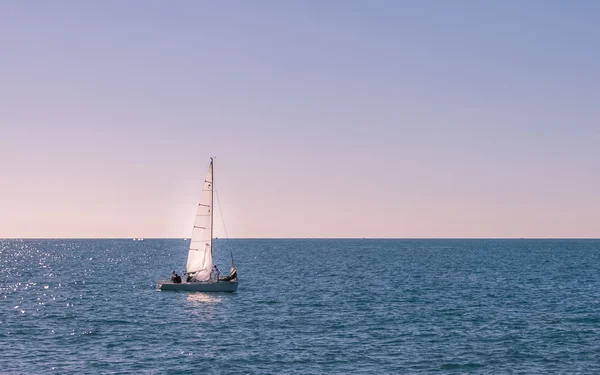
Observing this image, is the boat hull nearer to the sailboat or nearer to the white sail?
the sailboat

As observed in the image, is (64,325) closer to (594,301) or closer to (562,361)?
(562,361)

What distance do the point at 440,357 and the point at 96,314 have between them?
35580 millimetres

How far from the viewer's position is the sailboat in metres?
85.5

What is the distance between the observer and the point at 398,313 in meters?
68.4

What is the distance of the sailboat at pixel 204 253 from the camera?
8550 cm

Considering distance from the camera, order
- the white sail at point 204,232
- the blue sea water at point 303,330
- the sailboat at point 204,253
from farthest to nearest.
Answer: the white sail at point 204,232 < the sailboat at point 204,253 < the blue sea water at point 303,330

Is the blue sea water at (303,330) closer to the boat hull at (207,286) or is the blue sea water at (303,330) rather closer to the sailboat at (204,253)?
the boat hull at (207,286)

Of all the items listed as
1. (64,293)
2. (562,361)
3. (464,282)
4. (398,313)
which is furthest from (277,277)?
(562,361)

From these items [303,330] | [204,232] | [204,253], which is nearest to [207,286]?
[204,253]

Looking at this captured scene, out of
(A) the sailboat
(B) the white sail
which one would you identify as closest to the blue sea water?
(A) the sailboat

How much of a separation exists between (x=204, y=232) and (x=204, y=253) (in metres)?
2.56

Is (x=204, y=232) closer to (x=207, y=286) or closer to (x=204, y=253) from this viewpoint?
(x=204, y=253)

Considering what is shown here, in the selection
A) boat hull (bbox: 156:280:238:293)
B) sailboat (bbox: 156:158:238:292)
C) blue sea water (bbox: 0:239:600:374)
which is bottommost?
blue sea water (bbox: 0:239:600:374)

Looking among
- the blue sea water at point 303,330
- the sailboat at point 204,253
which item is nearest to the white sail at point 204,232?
the sailboat at point 204,253
